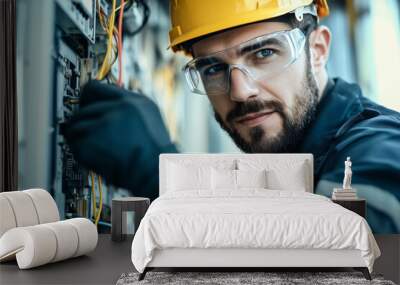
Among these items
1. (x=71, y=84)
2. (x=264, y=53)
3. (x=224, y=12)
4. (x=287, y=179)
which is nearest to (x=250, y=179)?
(x=287, y=179)

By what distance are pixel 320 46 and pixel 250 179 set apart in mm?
1692

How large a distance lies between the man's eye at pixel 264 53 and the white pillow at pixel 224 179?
127 cm

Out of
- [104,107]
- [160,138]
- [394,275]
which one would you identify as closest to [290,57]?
[160,138]

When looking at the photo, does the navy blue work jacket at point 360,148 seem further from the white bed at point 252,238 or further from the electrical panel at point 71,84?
the electrical panel at point 71,84

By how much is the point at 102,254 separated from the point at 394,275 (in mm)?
2409

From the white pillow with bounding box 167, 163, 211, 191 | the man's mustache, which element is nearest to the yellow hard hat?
the man's mustache

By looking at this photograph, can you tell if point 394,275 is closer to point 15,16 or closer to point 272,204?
point 272,204

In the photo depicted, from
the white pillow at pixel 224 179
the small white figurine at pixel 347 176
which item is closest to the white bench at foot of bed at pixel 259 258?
the white pillow at pixel 224 179

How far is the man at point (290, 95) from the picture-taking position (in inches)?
258

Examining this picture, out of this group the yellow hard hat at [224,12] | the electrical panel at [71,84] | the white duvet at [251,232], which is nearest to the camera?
the white duvet at [251,232]

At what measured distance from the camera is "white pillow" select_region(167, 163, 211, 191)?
6176 mm

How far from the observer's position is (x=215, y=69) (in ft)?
21.8

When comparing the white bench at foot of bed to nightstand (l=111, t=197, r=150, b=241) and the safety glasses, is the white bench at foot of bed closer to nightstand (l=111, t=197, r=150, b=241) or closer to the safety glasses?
nightstand (l=111, t=197, r=150, b=241)

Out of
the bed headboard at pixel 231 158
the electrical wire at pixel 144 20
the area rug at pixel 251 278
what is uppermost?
the electrical wire at pixel 144 20
